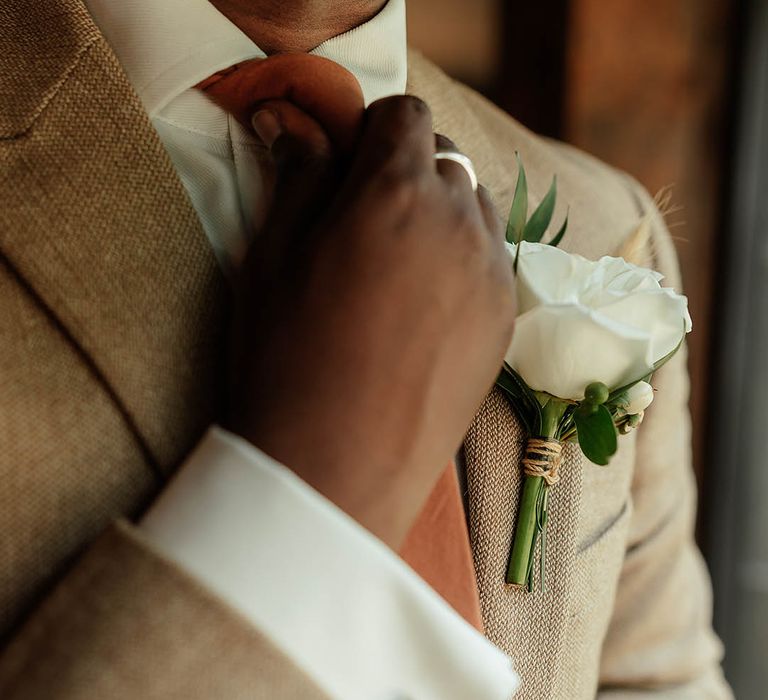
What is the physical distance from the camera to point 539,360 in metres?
0.62

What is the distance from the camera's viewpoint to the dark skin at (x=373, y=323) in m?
0.51

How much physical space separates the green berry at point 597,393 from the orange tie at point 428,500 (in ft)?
0.35

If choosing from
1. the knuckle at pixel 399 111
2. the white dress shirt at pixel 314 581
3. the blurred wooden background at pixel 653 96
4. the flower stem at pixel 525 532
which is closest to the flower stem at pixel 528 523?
the flower stem at pixel 525 532

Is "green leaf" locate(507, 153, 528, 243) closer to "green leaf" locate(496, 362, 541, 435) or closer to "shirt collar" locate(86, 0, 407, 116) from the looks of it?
"green leaf" locate(496, 362, 541, 435)

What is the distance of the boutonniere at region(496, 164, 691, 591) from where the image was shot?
0.60 metres

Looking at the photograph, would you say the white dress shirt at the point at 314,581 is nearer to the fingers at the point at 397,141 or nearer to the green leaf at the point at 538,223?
the fingers at the point at 397,141

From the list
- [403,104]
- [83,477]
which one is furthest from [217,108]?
[83,477]

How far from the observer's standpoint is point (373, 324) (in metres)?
0.52

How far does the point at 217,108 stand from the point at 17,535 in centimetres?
35

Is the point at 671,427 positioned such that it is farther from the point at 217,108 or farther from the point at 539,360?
the point at 217,108

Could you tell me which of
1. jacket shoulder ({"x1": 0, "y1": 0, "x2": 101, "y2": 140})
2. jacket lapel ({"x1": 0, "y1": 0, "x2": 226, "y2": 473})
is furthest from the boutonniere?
jacket shoulder ({"x1": 0, "y1": 0, "x2": 101, "y2": 140})

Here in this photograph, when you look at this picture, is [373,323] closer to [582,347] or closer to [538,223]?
[582,347]

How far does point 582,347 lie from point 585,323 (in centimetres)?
2

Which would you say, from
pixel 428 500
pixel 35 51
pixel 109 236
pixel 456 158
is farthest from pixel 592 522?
pixel 35 51
